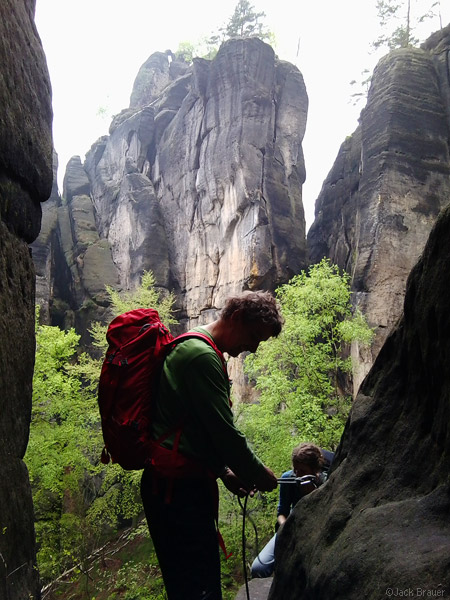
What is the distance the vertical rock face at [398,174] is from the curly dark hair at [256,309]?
13010 millimetres

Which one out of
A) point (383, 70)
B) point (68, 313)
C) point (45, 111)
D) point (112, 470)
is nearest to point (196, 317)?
point (68, 313)

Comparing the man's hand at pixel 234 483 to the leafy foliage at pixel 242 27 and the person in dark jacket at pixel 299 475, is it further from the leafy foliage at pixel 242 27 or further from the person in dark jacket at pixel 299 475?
the leafy foliage at pixel 242 27

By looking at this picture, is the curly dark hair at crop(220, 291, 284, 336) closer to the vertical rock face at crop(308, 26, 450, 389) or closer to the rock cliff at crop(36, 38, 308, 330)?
the vertical rock face at crop(308, 26, 450, 389)

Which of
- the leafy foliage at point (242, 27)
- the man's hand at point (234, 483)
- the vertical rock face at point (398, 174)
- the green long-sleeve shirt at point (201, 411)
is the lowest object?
the man's hand at point (234, 483)

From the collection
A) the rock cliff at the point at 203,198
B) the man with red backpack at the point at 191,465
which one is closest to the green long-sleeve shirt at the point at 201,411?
the man with red backpack at the point at 191,465

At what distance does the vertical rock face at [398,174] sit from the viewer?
16.8 metres

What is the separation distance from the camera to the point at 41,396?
40.7 ft

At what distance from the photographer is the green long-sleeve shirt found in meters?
2.28

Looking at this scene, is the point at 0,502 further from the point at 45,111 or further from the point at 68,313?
the point at 68,313

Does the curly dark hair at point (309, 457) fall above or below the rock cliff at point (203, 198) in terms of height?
below

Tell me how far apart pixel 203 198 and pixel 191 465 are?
25.1 meters

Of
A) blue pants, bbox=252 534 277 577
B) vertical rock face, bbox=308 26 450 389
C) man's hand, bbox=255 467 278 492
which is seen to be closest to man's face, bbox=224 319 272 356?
man's hand, bbox=255 467 278 492

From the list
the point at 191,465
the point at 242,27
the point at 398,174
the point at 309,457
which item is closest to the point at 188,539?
the point at 191,465

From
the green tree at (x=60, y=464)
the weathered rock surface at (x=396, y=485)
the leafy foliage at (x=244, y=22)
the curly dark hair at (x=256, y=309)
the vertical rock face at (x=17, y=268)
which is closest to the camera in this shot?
the weathered rock surface at (x=396, y=485)
